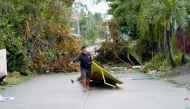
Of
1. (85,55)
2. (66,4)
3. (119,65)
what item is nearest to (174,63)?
(85,55)

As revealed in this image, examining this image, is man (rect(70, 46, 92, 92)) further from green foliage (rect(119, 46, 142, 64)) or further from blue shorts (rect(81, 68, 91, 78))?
green foliage (rect(119, 46, 142, 64))

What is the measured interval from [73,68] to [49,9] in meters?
3.95

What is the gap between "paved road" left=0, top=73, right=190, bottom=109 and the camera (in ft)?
26.6

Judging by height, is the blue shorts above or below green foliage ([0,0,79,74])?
below

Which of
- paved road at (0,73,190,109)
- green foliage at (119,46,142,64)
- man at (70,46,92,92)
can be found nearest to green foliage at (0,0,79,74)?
green foliage at (119,46,142,64)

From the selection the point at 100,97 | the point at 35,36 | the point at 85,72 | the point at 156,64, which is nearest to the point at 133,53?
the point at 156,64

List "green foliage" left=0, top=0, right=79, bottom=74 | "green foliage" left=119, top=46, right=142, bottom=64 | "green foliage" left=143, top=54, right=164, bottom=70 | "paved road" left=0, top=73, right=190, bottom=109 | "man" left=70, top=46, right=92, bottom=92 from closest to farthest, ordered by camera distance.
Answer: "paved road" left=0, top=73, right=190, bottom=109 → "man" left=70, top=46, right=92, bottom=92 → "green foliage" left=0, top=0, right=79, bottom=74 → "green foliage" left=143, top=54, right=164, bottom=70 → "green foliage" left=119, top=46, right=142, bottom=64

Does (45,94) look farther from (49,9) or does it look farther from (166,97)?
(49,9)

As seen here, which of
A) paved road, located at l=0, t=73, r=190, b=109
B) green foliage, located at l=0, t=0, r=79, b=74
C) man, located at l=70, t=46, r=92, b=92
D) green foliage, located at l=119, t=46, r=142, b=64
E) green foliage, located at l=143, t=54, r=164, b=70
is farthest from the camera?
green foliage, located at l=119, t=46, r=142, b=64

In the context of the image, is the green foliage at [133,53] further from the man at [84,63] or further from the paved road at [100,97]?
the man at [84,63]

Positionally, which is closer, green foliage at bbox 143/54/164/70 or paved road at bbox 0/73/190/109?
paved road at bbox 0/73/190/109

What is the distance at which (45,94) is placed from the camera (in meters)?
10.3

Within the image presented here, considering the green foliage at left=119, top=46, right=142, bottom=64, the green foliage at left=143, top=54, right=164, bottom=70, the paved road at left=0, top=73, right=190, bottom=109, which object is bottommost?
the paved road at left=0, top=73, right=190, bottom=109

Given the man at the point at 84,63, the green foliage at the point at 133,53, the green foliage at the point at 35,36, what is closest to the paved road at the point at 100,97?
the man at the point at 84,63
